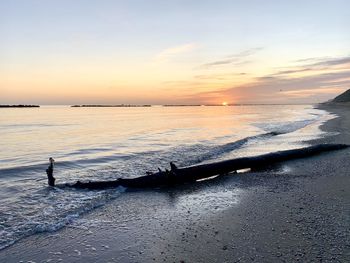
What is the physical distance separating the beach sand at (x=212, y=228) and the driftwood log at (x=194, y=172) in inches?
33.9

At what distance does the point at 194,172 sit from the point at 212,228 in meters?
6.40

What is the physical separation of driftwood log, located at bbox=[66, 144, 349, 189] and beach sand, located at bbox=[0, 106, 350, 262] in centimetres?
86

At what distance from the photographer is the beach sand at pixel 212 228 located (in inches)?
283

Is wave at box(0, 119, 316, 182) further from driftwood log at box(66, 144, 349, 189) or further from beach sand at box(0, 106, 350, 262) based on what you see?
beach sand at box(0, 106, 350, 262)

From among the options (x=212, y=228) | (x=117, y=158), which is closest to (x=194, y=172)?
(x=212, y=228)

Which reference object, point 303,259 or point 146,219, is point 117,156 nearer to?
point 146,219

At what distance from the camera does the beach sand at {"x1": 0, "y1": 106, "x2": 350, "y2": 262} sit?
7190mm

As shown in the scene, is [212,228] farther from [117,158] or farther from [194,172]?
[117,158]

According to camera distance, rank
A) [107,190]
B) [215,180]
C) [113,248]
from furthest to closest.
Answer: [215,180]
[107,190]
[113,248]

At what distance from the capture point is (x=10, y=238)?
878 cm

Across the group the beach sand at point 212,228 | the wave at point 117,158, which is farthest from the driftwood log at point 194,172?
the wave at point 117,158

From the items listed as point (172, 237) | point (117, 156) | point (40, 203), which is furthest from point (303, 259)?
point (117, 156)

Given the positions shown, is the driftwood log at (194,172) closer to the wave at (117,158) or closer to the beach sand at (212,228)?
the beach sand at (212,228)

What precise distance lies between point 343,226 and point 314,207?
164 centimetres
